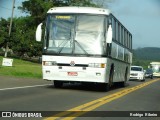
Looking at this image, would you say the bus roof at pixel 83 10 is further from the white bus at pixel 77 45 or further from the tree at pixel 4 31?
the tree at pixel 4 31

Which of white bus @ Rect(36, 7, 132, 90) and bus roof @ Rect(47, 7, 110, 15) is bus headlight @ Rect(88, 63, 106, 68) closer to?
white bus @ Rect(36, 7, 132, 90)

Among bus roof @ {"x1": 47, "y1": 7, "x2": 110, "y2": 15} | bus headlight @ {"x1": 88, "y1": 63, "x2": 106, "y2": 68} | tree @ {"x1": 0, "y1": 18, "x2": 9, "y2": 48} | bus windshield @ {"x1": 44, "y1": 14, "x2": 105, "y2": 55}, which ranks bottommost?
bus headlight @ {"x1": 88, "y1": 63, "x2": 106, "y2": 68}

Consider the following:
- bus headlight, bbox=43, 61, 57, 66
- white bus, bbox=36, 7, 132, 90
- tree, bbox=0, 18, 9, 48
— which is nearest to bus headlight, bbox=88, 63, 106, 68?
white bus, bbox=36, 7, 132, 90

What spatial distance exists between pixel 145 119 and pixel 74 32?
9358mm

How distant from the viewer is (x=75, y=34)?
19812mm

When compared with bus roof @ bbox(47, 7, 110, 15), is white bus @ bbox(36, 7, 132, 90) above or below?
below

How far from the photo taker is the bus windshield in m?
19.6

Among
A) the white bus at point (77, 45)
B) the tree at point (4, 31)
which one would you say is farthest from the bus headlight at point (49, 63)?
the tree at point (4, 31)

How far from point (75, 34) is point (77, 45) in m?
0.49

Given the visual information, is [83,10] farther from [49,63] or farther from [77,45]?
[49,63]

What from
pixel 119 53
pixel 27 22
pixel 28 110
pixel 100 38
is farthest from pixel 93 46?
pixel 27 22

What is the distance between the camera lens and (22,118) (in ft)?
32.6

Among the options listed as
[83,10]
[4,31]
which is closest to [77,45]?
[83,10]

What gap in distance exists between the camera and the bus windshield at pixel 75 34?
19562mm
